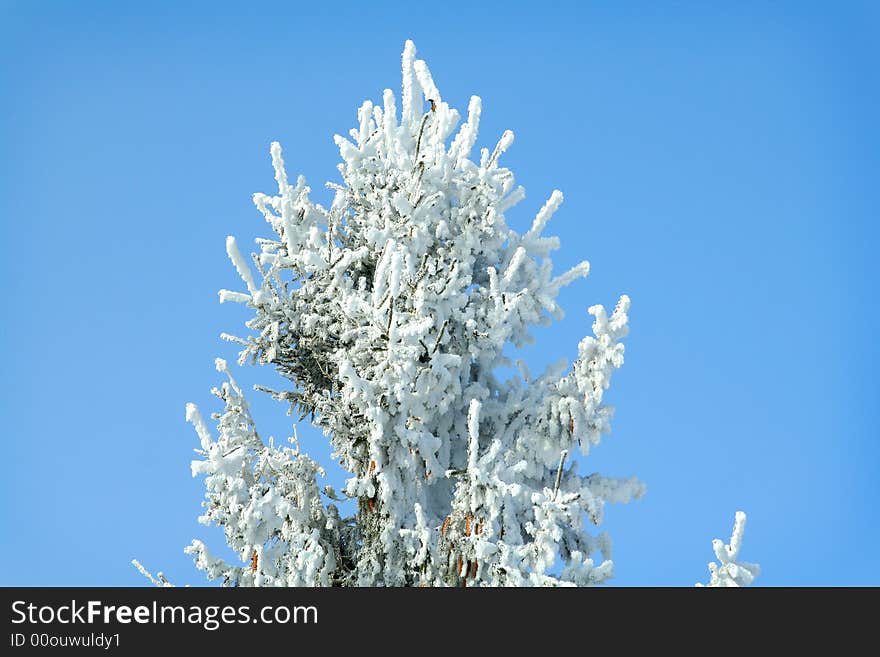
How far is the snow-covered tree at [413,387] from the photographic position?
34.7 ft

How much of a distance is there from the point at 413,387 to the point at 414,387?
19mm

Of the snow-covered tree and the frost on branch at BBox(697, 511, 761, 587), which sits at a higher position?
the snow-covered tree

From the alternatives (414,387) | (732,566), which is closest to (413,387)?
(414,387)

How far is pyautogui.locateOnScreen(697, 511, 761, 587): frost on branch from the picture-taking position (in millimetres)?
9297

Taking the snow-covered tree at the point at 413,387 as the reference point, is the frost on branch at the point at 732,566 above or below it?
below

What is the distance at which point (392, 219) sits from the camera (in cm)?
1226

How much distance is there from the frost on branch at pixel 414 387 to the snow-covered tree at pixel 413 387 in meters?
0.03

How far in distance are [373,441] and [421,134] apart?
4.26 m

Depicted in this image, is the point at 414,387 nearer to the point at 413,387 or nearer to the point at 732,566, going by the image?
the point at 413,387

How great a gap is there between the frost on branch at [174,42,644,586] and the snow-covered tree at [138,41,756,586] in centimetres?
3

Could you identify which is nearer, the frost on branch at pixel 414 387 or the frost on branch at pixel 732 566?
the frost on branch at pixel 732 566
